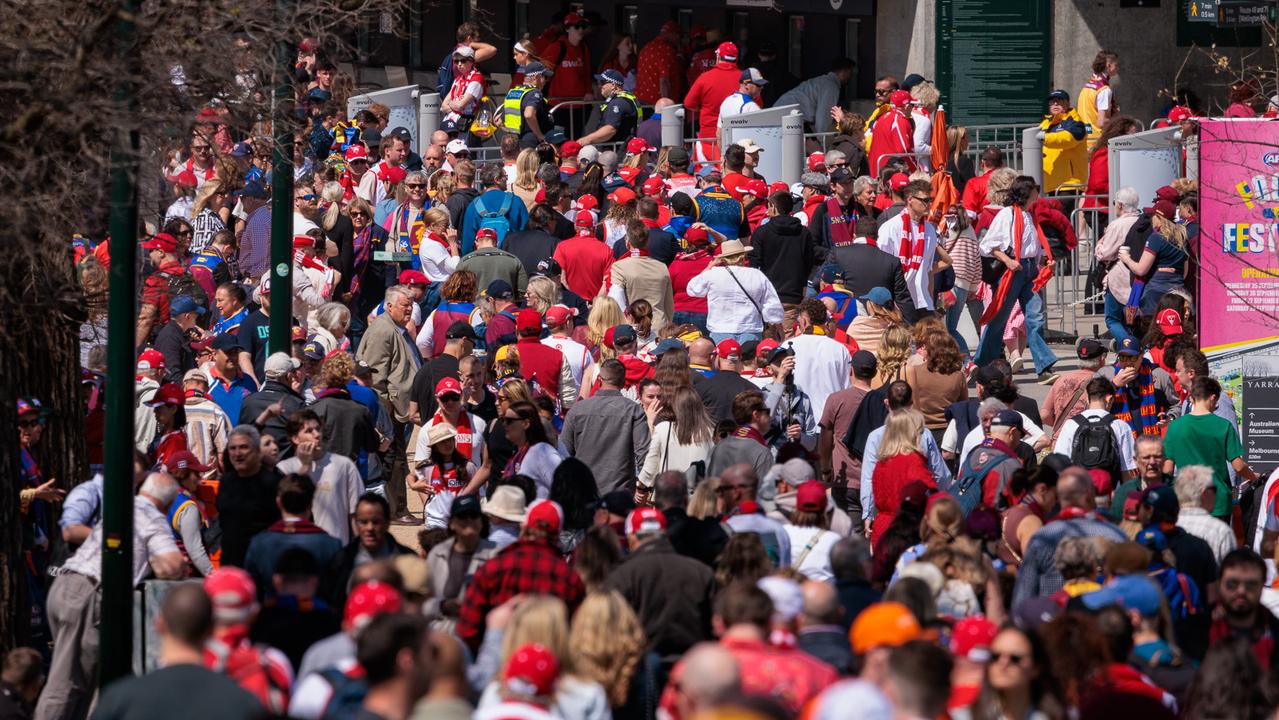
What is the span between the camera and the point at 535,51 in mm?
26094

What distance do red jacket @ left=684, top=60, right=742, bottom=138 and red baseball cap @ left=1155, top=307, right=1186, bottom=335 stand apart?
8.62m

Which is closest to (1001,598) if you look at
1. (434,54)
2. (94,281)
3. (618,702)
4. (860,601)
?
(860,601)

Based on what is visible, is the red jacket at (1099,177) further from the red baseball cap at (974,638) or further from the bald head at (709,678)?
the bald head at (709,678)

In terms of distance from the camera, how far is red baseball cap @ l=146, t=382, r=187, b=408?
1220 centimetres

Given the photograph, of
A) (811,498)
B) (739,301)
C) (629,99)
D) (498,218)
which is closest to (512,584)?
(811,498)

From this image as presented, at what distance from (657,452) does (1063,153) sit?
1125cm

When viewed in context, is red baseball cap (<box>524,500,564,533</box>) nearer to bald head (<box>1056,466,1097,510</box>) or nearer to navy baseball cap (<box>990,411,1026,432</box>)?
bald head (<box>1056,466,1097,510</box>)

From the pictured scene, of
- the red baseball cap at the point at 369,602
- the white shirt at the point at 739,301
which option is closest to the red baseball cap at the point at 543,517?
the red baseball cap at the point at 369,602

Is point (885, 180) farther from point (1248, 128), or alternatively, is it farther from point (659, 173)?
point (1248, 128)

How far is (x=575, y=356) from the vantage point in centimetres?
1448

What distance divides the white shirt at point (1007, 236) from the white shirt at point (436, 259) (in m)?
4.65

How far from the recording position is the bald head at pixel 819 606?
862 centimetres

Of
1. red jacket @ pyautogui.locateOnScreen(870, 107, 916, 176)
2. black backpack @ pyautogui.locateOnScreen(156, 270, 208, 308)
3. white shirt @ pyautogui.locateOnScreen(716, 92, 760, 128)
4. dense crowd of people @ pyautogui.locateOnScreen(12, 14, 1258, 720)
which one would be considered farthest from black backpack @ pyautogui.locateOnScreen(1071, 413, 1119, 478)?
white shirt @ pyautogui.locateOnScreen(716, 92, 760, 128)

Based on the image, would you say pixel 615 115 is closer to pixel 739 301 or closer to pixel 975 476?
pixel 739 301
